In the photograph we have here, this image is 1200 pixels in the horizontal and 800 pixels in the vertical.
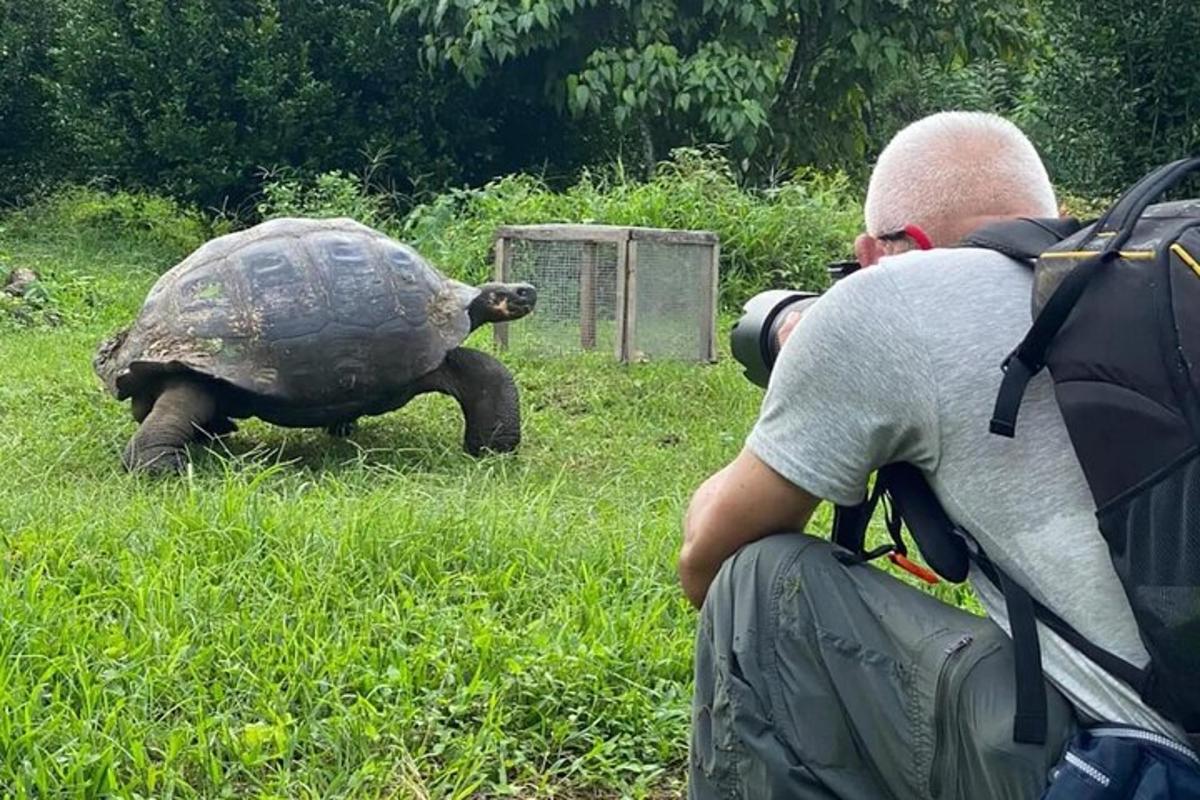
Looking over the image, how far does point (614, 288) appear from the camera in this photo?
644 cm

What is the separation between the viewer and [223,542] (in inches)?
127

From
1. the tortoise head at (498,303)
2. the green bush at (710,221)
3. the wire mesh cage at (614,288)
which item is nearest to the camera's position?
the tortoise head at (498,303)

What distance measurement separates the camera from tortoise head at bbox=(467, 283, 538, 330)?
17.7 ft

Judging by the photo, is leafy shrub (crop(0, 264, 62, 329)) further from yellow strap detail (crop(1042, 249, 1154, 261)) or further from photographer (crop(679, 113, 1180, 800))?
yellow strap detail (crop(1042, 249, 1154, 261))

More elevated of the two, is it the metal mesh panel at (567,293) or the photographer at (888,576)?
the photographer at (888,576)

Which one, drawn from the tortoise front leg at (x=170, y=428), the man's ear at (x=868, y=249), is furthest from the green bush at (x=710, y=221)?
the man's ear at (x=868, y=249)

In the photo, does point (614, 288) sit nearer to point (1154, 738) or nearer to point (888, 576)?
point (888, 576)

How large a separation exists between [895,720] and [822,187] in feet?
27.6

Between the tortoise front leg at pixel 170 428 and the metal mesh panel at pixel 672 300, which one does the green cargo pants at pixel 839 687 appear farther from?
the metal mesh panel at pixel 672 300

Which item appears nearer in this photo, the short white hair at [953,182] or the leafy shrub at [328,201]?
the short white hair at [953,182]

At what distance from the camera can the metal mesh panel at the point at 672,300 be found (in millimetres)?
6445

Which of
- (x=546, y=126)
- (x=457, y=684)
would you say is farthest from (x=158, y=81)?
(x=457, y=684)

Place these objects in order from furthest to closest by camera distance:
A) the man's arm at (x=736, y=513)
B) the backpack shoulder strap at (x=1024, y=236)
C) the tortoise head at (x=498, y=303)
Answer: the tortoise head at (x=498, y=303), the man's arm at (x=736, y=513), the backpack shoulder strap at (x=1024, y=236)

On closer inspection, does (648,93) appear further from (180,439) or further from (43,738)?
(43,738)
